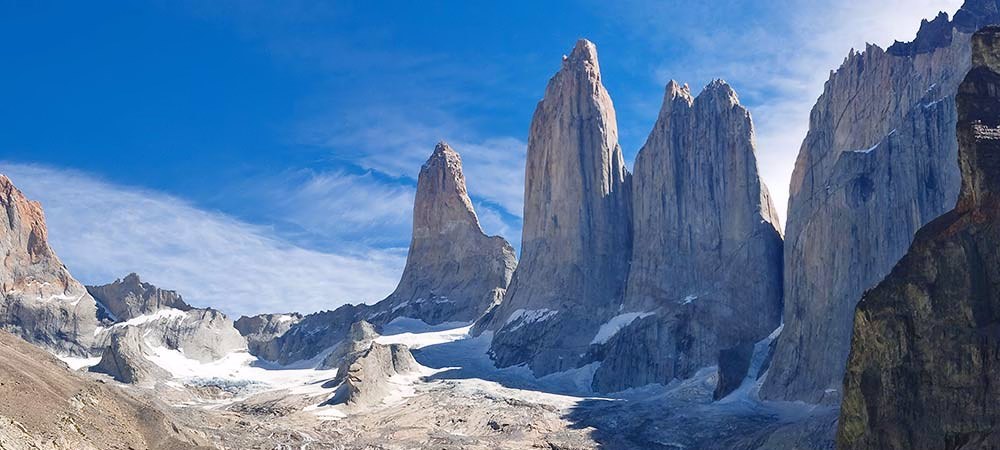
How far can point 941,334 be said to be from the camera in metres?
49.0

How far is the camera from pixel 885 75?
520 feet

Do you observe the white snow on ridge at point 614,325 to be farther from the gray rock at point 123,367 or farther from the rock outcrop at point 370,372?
the gray rock at point 123,367

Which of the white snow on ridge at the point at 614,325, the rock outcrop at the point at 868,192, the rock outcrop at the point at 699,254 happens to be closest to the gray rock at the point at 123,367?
the white snow on ridge at the point at 614,325

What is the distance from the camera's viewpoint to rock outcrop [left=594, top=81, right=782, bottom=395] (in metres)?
178

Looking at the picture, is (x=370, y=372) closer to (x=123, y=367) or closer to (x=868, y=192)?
(x=123, y=367)

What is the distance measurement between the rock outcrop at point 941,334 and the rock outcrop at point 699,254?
117076mm

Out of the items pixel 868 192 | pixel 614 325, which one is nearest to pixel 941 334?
pixel 868 192

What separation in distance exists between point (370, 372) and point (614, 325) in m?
40.3

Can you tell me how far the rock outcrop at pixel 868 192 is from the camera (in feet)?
472

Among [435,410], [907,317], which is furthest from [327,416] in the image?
[907,317]

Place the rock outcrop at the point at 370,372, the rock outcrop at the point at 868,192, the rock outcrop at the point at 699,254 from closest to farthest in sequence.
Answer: the rock outcrop at the point at 868,192 < the rock outcrop at the point at 370,372 < the rock outcrop at the point at 699,254

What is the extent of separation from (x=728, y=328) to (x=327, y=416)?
59.2 meters

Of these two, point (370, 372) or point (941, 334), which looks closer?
point (941, 334)

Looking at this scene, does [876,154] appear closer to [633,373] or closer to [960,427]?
[633,373]
